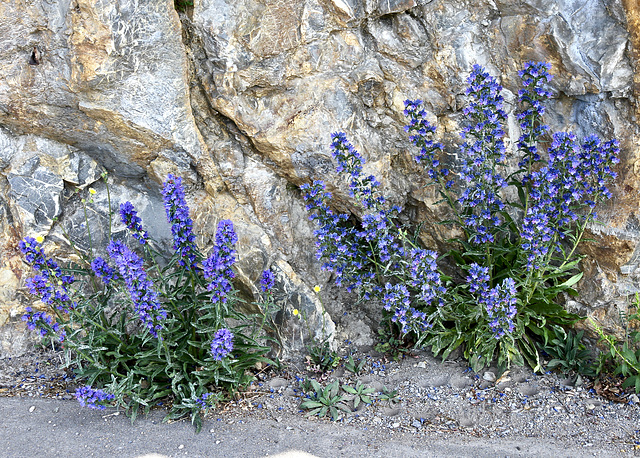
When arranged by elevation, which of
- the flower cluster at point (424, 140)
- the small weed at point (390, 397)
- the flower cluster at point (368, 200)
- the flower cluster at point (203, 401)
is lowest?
the flower cluster at point (203, 401)

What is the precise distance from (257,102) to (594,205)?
129 inches

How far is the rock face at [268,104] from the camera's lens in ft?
15.8

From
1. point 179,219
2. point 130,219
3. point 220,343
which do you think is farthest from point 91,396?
point 179,219

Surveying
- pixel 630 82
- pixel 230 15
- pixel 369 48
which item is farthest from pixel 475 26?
pixel 230 15

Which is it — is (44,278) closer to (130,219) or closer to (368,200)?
(130,219)

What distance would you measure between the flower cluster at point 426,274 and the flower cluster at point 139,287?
7.05 ft

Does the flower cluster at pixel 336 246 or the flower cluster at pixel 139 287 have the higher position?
the flower cluster at pixel 336 246

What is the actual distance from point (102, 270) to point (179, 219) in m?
0.73

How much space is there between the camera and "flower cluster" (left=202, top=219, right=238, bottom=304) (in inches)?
161

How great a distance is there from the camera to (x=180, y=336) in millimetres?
4562

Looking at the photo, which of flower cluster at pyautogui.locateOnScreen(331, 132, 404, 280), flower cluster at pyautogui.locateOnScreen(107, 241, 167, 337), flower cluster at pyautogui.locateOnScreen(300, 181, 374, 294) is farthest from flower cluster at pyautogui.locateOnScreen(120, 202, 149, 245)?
flower cluster at pyautogui.locateOnScreen(331, 132, 404, 280)

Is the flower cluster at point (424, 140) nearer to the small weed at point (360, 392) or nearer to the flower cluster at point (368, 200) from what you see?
the flower cluster at point (368, 200)

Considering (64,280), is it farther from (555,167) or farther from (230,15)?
(555,167)

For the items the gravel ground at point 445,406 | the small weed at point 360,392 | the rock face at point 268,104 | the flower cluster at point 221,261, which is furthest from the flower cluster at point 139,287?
the small weed at point 360,392
